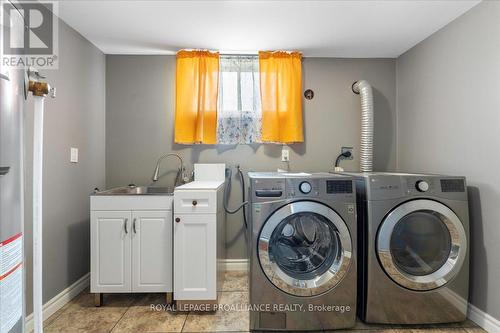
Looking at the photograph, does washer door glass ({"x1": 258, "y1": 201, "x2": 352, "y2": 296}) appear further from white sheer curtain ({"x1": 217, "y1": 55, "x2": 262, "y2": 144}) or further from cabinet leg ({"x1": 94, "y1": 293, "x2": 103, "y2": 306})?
cabinet leg ({"x1": 94, "y1": 293, "x2": 103, "y2": 306})

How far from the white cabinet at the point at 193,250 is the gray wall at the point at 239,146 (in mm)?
831

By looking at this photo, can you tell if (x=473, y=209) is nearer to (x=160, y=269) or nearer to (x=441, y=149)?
(x=441, y=149)

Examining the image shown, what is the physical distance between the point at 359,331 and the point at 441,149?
4.96 ft

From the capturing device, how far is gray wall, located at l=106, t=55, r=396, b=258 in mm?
2631

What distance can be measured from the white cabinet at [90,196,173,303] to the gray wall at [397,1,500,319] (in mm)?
2147

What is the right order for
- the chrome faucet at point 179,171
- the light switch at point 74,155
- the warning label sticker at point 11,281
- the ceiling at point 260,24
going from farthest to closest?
the chrome faucet at point 179,171
the light switch at point 74,155
the ceiling at point 260,24
the warning label sticker at point 11,281

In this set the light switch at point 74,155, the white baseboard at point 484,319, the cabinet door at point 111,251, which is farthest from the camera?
the light switch at point 74,155

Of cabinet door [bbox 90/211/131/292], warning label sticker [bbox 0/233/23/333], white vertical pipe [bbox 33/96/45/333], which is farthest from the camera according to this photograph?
cabinet door [bbox 90/211/131/292]

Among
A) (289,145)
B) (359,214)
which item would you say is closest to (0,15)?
(359,214)

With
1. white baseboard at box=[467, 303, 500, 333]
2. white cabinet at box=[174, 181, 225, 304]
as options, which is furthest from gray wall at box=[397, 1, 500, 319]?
white cabinet at box=[174, 181, 225, 304]

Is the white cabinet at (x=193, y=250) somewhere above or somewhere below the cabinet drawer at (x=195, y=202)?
below

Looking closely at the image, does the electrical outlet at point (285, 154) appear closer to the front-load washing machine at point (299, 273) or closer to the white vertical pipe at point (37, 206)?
the front-load washing machine at point (299, 273)

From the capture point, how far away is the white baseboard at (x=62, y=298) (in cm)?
164

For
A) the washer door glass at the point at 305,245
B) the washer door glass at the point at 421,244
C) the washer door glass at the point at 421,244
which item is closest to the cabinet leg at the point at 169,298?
the washer door glass at the point at 305,245
